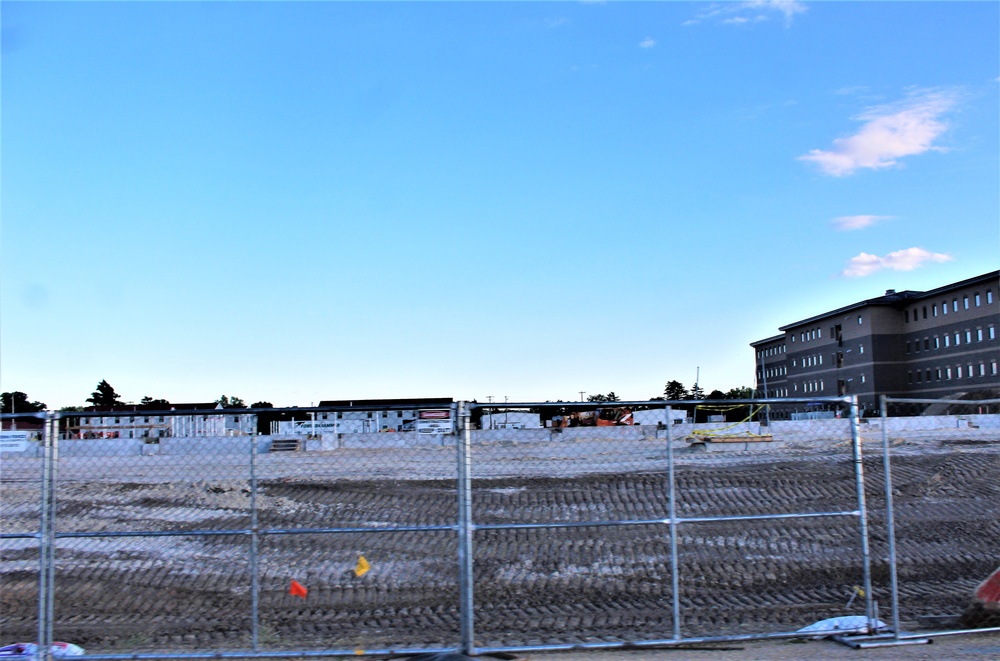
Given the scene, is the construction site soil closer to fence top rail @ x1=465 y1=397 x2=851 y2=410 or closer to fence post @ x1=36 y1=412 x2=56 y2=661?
fence post @ x1=36 y1=412 x2=56 y2=661

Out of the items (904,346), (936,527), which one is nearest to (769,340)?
(904,346)

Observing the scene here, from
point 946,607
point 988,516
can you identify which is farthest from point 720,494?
point 946,607

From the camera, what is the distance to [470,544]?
696 cm

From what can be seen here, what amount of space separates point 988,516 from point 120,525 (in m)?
17.5

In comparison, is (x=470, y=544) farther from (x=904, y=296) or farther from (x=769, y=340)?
(x=769, y=340)

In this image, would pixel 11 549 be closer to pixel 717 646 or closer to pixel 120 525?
pixel 120 525

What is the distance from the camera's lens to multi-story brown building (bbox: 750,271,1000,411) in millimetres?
66812

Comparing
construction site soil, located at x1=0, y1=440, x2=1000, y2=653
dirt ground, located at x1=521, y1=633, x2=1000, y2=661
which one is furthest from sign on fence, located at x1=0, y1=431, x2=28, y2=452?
dirt ground, located at x1=521, y1=633, x2=1000, y2=661

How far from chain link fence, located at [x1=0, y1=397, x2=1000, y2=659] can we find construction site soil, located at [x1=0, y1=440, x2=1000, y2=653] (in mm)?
58

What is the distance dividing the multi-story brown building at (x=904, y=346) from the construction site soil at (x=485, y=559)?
52.6 m

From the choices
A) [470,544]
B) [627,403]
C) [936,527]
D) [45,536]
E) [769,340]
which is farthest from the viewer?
[769,340]

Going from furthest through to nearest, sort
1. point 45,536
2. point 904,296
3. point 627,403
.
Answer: point 904,296
point 627,403
point 45,536

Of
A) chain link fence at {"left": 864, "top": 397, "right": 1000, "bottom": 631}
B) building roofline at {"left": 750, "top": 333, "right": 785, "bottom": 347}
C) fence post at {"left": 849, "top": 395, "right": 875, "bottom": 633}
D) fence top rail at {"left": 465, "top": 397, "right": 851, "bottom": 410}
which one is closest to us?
fence top rail at {"left": 465, "top": 397, "right": 851, "bottom": 410}

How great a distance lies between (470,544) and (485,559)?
664 cm
